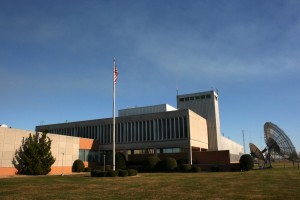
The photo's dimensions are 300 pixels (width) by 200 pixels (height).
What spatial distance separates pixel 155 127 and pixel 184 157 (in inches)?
442

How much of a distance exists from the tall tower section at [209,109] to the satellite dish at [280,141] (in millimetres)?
16891

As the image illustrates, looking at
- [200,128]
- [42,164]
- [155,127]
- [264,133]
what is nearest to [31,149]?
[42,164]

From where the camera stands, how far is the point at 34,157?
49.1 m

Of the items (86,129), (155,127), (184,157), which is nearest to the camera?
(184,157)

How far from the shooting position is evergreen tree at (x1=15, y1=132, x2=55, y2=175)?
48281 mm

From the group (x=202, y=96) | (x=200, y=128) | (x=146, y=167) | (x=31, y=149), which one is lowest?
(x=146, y=167)

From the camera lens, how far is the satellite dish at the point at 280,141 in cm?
6706

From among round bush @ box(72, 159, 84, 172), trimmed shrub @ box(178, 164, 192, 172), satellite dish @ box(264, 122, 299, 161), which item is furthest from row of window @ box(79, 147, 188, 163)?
satellite dish @ box(264, 122, 299, 161)

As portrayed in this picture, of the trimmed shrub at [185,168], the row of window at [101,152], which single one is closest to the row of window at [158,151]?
the row of window at [101,152]

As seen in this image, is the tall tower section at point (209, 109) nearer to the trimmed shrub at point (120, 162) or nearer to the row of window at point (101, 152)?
the row of window at point (101, 152)

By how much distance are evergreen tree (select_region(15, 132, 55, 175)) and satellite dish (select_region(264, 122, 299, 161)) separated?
49.6 m

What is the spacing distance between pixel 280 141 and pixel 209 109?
929 inches

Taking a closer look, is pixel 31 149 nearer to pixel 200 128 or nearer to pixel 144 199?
pixel 144 199

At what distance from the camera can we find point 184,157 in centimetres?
6931
